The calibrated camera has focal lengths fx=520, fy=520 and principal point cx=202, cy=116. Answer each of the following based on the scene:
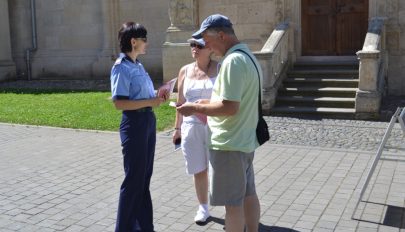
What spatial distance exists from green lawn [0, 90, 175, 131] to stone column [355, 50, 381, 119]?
3916 mm

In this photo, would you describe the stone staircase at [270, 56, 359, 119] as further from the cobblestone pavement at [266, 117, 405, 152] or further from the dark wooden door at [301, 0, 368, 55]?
the dark wooden door at [301, 0, 368, 55]

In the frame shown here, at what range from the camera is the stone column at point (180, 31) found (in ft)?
48.1

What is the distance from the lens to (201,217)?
16.7ft

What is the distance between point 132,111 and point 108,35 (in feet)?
49.1

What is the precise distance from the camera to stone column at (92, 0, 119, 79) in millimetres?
18641

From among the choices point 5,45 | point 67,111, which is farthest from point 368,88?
point 5,45

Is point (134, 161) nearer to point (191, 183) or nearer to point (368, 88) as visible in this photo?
point (191, 183)

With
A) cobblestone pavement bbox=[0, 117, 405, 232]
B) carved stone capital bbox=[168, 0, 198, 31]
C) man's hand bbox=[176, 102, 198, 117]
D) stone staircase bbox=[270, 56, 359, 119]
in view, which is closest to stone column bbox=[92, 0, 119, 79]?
carved stone capital bbox=[168, 0, 198, 31]

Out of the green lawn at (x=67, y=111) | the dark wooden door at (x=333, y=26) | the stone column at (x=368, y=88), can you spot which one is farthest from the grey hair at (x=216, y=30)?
the dark wooden door at (x=333, y=26)

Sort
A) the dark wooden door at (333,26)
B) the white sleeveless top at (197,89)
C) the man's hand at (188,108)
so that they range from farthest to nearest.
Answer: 1. the dark wooden door at (333,26)
2. the white sleeveless top at (197,89)
3. the man's hand at (188,108)

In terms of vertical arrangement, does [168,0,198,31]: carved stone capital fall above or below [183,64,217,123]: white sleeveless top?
above

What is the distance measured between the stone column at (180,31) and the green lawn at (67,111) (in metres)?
2.23

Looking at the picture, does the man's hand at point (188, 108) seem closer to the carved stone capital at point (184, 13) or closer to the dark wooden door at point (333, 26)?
the dark wooden door at point (333, 26)

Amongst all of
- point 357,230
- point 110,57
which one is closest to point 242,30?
point 110,57
